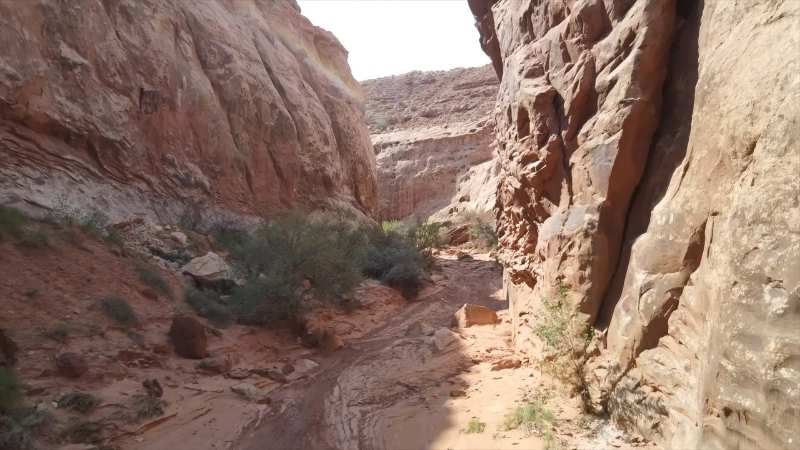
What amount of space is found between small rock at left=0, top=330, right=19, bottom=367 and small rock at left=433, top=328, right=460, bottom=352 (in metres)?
6.22

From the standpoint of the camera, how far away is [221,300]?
975 centimetres

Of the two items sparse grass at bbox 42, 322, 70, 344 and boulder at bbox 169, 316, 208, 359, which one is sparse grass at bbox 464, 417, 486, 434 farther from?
sparse grass at bbox 42, 322, 70, 344

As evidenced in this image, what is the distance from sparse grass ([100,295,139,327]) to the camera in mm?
7484

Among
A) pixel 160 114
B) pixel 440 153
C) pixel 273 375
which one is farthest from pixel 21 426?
pixel 440 153

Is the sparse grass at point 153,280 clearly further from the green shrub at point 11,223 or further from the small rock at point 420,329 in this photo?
the small rock at point 420,329

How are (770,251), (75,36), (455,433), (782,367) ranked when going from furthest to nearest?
(75,36)
(455,433)
(770,251)
(782,367)

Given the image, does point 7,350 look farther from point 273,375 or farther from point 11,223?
point 273,375

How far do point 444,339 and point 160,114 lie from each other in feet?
36.6

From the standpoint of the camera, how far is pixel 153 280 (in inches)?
353

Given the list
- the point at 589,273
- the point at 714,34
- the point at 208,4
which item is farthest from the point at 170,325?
the point at 208,4

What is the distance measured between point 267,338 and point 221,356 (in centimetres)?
145

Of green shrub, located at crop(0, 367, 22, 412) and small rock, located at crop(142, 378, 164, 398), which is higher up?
green shrub, located at crop(0, 367, 22, 412)

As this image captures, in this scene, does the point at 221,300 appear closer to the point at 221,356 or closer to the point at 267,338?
the point at 267,338

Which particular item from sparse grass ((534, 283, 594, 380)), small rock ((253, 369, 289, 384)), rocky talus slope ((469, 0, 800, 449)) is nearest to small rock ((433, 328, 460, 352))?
rocky talus slope ((469, 0, 800, 449))
